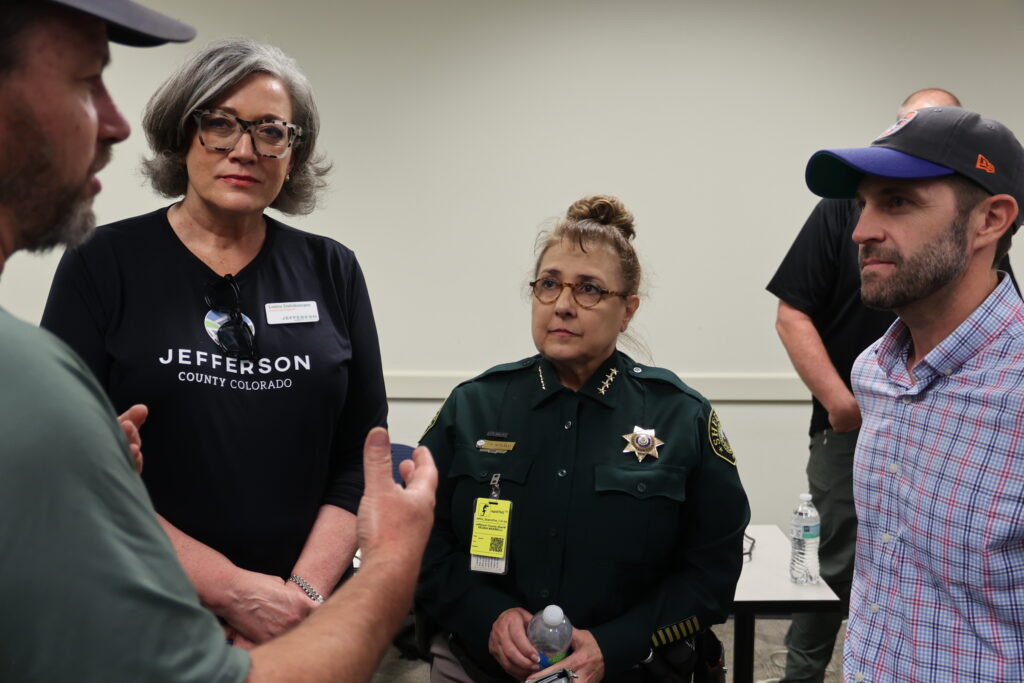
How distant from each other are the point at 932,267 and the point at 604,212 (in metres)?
0.74

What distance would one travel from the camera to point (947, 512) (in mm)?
1387

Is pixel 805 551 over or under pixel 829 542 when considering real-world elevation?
over

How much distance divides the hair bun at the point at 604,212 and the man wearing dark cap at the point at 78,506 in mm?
1162

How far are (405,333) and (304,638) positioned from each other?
3187mm

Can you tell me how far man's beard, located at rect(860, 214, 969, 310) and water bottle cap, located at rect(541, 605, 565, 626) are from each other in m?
0.87

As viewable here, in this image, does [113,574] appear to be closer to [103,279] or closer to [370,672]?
[370,672]

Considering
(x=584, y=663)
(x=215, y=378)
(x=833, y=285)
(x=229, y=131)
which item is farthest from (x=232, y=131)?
(x=833, y=285)

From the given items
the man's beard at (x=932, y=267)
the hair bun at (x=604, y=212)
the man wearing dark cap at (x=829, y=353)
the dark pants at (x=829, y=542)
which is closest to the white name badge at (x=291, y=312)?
the hair bun at (x=604, y=212)

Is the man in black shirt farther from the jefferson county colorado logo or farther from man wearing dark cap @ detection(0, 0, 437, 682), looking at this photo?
man wearing dark cap @ detection(0, 0, 437, 682)

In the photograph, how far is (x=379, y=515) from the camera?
99cm

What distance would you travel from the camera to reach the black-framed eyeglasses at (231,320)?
1.59 metres

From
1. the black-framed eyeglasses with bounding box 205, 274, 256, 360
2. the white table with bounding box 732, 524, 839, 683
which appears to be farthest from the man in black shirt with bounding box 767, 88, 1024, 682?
the black-framed eyeglasses with bounding box 205, 274, 256, 360

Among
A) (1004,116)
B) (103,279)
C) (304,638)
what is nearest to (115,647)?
(304,638)

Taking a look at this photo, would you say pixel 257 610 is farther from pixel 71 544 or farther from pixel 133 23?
pixel 133 23
